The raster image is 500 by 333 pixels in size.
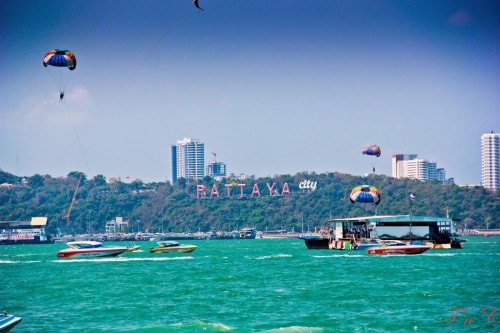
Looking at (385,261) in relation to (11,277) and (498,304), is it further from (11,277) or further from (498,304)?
(498,304)

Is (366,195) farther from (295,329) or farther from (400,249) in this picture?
(295,329)

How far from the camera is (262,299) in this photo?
44.6 m

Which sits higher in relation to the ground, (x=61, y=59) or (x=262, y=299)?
(x=61, y=59)

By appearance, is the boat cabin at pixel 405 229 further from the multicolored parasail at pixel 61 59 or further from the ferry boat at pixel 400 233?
the multicolored parasail at pixel 61 59

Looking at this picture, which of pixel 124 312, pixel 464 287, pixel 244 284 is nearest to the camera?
pixel 124 312

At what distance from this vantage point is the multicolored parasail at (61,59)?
207ft

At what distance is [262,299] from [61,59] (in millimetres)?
26492

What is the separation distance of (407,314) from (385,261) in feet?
133

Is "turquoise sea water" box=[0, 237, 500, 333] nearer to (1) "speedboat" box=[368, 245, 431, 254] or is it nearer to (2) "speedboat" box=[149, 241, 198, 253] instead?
(1) "speedboat" box=[368, 245, 431, 254]

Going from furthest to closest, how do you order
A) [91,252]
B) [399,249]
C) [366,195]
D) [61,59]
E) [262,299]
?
1. [366,195]
2. [91,252]
3. [399,249]
4. [61,59]
5. [262,299]

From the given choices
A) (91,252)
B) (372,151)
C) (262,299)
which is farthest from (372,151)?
(262,299)

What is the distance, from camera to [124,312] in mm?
40562

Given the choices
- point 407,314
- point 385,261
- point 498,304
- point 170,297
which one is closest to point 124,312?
point 170,297

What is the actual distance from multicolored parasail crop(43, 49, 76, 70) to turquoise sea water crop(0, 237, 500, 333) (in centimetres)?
1443
